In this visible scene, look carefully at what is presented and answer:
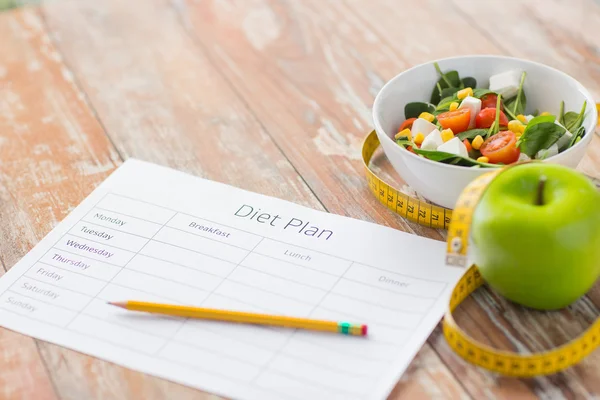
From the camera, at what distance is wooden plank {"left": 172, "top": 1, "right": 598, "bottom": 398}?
1.35 metres

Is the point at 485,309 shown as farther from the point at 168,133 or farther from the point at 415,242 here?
the point at 168,133

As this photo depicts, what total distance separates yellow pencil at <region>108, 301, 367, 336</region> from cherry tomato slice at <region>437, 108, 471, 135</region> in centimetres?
37

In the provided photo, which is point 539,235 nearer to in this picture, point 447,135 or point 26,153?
point 447,135

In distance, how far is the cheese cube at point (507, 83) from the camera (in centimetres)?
117

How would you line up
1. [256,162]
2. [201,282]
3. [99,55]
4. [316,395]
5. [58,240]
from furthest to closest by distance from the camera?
[99,55] < [256,162] < [58,240] < [201,282] < [316,395]

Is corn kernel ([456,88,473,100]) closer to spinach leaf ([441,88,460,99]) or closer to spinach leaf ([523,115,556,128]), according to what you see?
spinach leaf ([441,88,460,99])

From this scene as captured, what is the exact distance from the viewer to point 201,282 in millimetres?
1017

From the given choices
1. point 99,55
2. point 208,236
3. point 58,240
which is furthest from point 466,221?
point 99,55

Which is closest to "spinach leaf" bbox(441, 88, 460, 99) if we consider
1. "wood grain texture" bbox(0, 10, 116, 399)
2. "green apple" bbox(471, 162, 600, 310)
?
"green apple" bbox(471, 162, 600, 310)

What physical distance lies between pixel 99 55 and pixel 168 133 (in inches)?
14.2

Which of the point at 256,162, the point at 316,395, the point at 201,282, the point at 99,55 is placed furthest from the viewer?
the point at 99,55

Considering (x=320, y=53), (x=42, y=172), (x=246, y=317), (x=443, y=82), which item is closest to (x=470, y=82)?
(x=443, y=82)

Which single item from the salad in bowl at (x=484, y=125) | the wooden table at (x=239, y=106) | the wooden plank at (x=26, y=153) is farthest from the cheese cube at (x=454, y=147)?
the wooden plank at (x=26, y=153)

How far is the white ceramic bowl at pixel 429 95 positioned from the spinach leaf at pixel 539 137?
0.14 ft
